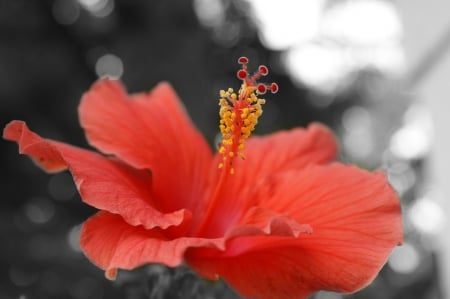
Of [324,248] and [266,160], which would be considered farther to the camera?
[266,160]

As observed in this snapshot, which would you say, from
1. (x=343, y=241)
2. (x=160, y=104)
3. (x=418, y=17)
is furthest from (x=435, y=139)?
(x=343, y=241)

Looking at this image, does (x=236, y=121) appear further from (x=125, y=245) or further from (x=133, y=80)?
(x=133, y=80)

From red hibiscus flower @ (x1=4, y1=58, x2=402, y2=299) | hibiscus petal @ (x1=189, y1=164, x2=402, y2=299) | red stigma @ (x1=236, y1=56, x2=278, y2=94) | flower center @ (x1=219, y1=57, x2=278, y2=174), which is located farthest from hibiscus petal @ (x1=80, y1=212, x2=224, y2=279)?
red stigma @ (x1=236, y1=56, x2=278, y2=94)

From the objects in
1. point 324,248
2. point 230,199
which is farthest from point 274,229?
point 230,199

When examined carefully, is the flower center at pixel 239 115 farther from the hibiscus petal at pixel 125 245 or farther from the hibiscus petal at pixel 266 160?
the hibiscus petal at pixel 125 245

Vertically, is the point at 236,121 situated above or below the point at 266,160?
above

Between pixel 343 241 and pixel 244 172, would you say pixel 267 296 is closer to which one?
pixel 343 241
